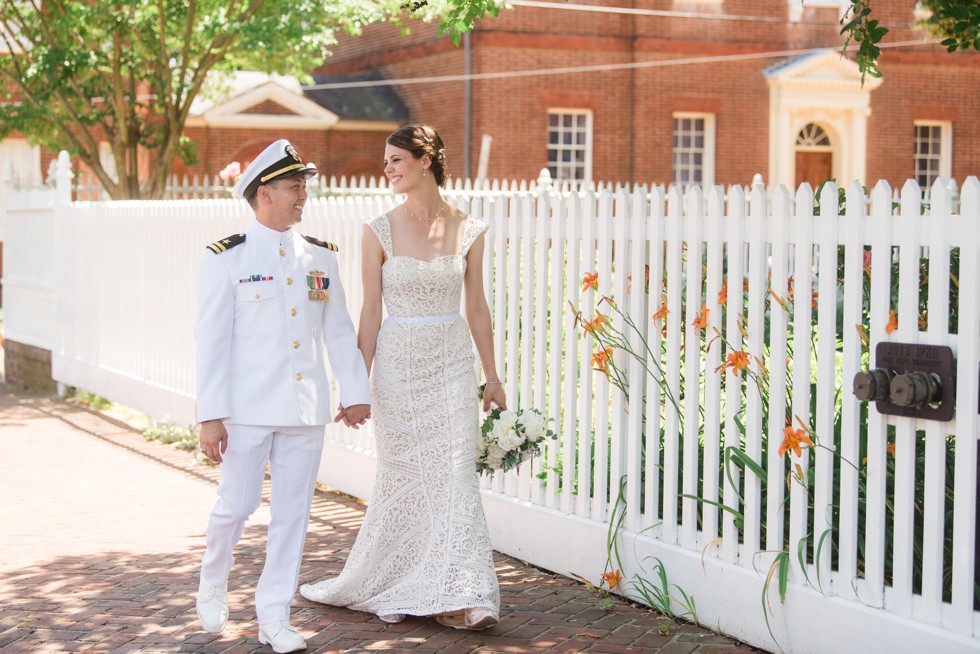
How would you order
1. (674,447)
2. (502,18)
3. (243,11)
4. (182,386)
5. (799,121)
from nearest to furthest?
(674,447)
(182,386)
(243,11)
(502,18)
(799,121)

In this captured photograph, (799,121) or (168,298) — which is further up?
(799,121)

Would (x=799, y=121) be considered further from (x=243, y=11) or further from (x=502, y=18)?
(x=243, y=11)

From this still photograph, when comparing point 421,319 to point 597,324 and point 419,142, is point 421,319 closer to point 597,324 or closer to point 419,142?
point 419,142

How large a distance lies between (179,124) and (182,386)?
9.36 metres

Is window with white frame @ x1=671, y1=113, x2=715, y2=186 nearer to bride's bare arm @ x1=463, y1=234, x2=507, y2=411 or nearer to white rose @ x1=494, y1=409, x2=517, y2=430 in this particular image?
bride's bare arm @ x1=463, y1=234, x2=507, y2=411

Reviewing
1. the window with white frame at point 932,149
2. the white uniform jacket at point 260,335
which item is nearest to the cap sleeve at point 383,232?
the white uniform jacket at point 260,335

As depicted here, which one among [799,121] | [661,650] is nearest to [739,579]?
[661,650]

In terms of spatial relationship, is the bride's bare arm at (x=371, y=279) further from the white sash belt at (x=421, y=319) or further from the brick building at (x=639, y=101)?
the brick building at (x=639, y=101)

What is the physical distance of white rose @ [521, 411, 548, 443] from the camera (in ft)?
18.5

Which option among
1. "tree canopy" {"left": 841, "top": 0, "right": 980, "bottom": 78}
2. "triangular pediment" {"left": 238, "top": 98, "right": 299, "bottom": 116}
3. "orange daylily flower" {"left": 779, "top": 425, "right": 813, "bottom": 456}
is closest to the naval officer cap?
"orange daylily flower" {"left": 779, "top": 425, "right": 813, "bottom": 456}

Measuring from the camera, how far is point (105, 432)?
11.6 meters

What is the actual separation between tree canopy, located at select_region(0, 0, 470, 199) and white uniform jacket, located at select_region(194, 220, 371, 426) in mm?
13188

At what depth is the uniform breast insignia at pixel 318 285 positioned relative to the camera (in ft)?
17.6

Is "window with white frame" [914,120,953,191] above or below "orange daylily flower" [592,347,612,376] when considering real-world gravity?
above
